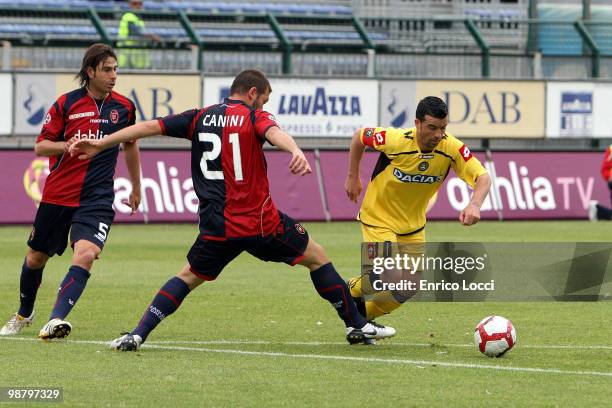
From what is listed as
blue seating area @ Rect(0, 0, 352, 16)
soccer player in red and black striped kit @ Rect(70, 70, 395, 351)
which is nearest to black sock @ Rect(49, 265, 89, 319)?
soccer player in red and black striped kit @ Rect(70, 70, 395, 351)

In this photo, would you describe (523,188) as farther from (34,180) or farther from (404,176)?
(404,176)

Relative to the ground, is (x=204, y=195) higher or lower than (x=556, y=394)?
higher

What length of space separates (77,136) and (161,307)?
1.62 metres

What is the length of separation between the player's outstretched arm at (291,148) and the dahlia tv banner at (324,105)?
18754mm

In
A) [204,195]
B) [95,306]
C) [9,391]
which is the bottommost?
[95,306]

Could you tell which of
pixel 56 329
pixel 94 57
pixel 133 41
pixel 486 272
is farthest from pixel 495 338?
pixel 133 41

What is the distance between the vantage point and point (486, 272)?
15883mm

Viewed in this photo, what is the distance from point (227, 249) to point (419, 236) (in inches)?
73.0

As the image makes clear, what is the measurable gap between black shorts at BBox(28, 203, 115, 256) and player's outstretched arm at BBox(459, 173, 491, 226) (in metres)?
2.67

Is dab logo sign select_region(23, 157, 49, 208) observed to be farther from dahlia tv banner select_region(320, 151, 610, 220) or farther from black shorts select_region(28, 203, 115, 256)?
black shorts select_region(28, 203, 115, 256)

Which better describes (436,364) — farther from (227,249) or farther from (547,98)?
(547,98)

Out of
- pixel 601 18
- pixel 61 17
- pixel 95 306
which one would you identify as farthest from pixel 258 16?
pixel 95 306

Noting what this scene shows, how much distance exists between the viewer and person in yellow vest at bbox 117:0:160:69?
27516mm

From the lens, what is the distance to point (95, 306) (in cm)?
1283
